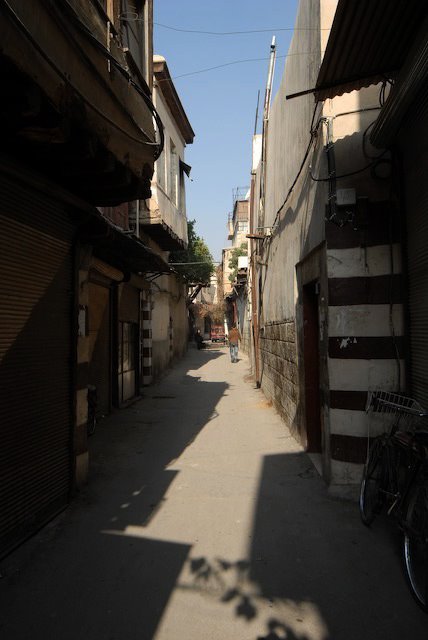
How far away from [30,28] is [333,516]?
4.69m

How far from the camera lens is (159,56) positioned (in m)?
13.2

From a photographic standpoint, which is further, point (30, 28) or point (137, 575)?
point (137, 575)

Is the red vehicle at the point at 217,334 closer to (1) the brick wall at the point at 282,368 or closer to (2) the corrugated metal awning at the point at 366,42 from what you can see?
(1) the brick wall at the point at 282,368

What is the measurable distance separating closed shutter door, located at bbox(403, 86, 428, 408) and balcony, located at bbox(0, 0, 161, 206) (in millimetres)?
2749

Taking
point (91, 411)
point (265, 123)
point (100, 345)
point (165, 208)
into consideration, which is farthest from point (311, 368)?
point (165, 208)

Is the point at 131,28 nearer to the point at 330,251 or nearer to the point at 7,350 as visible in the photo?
the point at 330,251

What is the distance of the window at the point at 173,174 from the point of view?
15.1 meters

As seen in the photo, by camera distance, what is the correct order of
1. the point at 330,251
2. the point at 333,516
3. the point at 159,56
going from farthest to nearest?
the point at 159,56
the point at 330,251
the point at 333,516

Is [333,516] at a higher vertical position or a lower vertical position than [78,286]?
lower

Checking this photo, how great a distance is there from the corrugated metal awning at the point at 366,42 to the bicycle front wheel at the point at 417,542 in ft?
11.0

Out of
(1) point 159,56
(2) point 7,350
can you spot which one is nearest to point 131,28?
(2) point 7,350

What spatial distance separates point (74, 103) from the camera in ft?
11.1

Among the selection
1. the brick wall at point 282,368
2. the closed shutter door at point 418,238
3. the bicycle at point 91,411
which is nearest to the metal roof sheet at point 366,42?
the closed shutter door at point 418,238

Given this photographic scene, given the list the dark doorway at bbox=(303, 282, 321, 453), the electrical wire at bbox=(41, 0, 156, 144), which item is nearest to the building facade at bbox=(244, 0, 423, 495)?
the dark doorway at bbox=(303, 282, 321, 453)
